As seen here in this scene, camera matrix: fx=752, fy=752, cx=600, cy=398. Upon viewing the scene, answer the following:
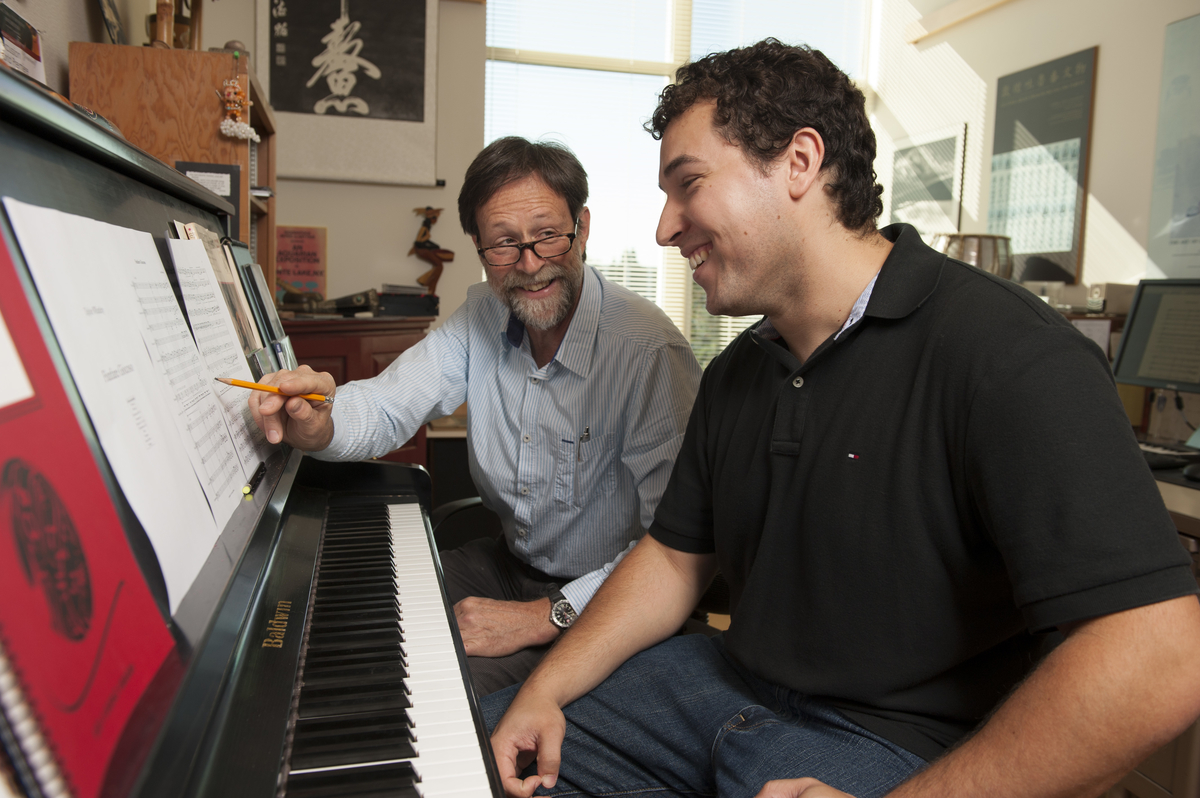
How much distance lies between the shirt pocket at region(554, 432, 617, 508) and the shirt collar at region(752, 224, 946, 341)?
0.72 metres

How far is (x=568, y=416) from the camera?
5.41ft

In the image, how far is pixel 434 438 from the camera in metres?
3.12

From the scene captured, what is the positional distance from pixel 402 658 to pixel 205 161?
1.82 m

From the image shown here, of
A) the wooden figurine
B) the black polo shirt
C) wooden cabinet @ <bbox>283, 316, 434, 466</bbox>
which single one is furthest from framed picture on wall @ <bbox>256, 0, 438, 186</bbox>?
the black polo shirt

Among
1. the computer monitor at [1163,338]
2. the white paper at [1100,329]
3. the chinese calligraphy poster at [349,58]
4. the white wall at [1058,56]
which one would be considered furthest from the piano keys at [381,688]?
the white wall at [1058,56]

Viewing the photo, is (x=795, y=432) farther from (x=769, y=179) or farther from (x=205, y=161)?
(x=205, y=161)

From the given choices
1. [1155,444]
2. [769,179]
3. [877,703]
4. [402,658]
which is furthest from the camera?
[1155,444]

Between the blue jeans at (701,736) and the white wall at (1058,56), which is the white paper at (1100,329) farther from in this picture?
the blue jeans at (701,736)

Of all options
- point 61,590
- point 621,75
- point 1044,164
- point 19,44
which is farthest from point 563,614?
point 621,75

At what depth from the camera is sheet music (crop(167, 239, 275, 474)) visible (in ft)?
3.03

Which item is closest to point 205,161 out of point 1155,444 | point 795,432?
point 795,432

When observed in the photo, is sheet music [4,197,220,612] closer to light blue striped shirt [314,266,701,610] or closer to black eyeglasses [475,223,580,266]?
light blue striped shirt [314,266,701,610]

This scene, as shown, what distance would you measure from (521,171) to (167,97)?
109 centimetres

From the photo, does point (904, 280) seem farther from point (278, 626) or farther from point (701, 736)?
point (278, 626)
